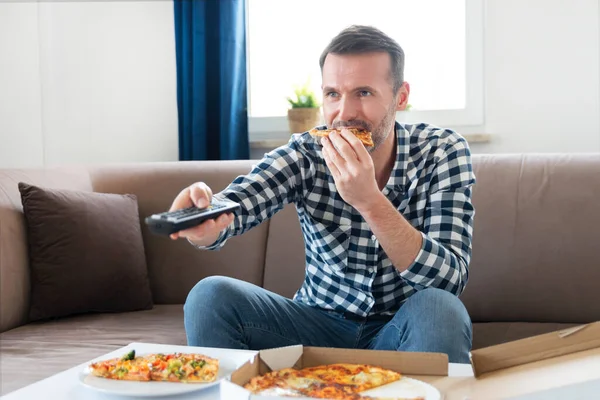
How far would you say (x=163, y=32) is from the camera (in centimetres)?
352

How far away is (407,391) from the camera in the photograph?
2.97 feet

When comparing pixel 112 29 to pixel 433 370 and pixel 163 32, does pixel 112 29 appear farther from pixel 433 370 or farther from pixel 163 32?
pixel 433 370

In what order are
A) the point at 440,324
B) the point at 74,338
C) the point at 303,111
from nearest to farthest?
the point at 440,324 < the point at 74,338 < the point at 303,111

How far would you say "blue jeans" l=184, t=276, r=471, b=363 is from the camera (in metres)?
1.38

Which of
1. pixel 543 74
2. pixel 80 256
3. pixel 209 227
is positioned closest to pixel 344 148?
pixel 209 227

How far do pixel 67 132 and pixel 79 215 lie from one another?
4.17 feet

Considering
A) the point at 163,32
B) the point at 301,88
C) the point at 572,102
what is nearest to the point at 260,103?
the point at 301,88

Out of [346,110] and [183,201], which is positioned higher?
[346,110]

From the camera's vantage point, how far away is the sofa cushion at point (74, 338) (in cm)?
186

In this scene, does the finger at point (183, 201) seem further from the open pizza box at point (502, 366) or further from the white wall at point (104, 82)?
the white wall at point (104, 82)

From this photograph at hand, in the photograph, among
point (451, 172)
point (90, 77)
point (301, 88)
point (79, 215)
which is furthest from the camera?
point (90, 77)

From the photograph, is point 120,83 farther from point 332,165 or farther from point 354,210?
point 332,165

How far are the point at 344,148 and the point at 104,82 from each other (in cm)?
233

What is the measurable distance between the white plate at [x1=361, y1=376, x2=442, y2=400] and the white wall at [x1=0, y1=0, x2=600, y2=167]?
7.82 ft
